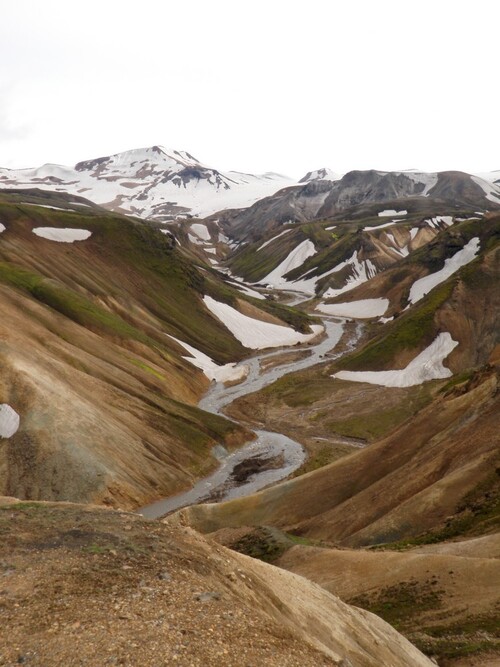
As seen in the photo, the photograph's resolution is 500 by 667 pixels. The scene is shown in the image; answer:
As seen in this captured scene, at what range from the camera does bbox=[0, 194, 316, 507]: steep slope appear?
152 ft

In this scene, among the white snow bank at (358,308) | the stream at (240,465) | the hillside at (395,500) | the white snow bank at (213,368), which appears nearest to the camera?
the hillside at (395,500)

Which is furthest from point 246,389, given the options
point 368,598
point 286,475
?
point 368,598

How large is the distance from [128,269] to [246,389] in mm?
43411

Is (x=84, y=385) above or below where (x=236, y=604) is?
below

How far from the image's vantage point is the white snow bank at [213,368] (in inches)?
3728

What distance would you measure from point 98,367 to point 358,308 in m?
108

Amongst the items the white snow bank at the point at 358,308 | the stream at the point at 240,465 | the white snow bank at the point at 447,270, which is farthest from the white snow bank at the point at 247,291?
the stream at the point at 240,465

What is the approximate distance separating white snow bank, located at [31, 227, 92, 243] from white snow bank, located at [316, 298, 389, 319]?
262ft

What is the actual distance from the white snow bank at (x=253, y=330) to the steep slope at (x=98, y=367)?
3.31m

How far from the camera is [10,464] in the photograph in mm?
44812

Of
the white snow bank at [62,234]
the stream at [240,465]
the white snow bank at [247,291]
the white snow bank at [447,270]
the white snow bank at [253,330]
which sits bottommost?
the white snow bank at [247,291]

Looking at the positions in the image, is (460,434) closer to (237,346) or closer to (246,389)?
(246,389)

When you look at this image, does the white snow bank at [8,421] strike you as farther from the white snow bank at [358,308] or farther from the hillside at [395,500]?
the white snow bank at [358,308]

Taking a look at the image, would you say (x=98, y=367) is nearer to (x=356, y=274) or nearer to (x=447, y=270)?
(x=447, y=270)
